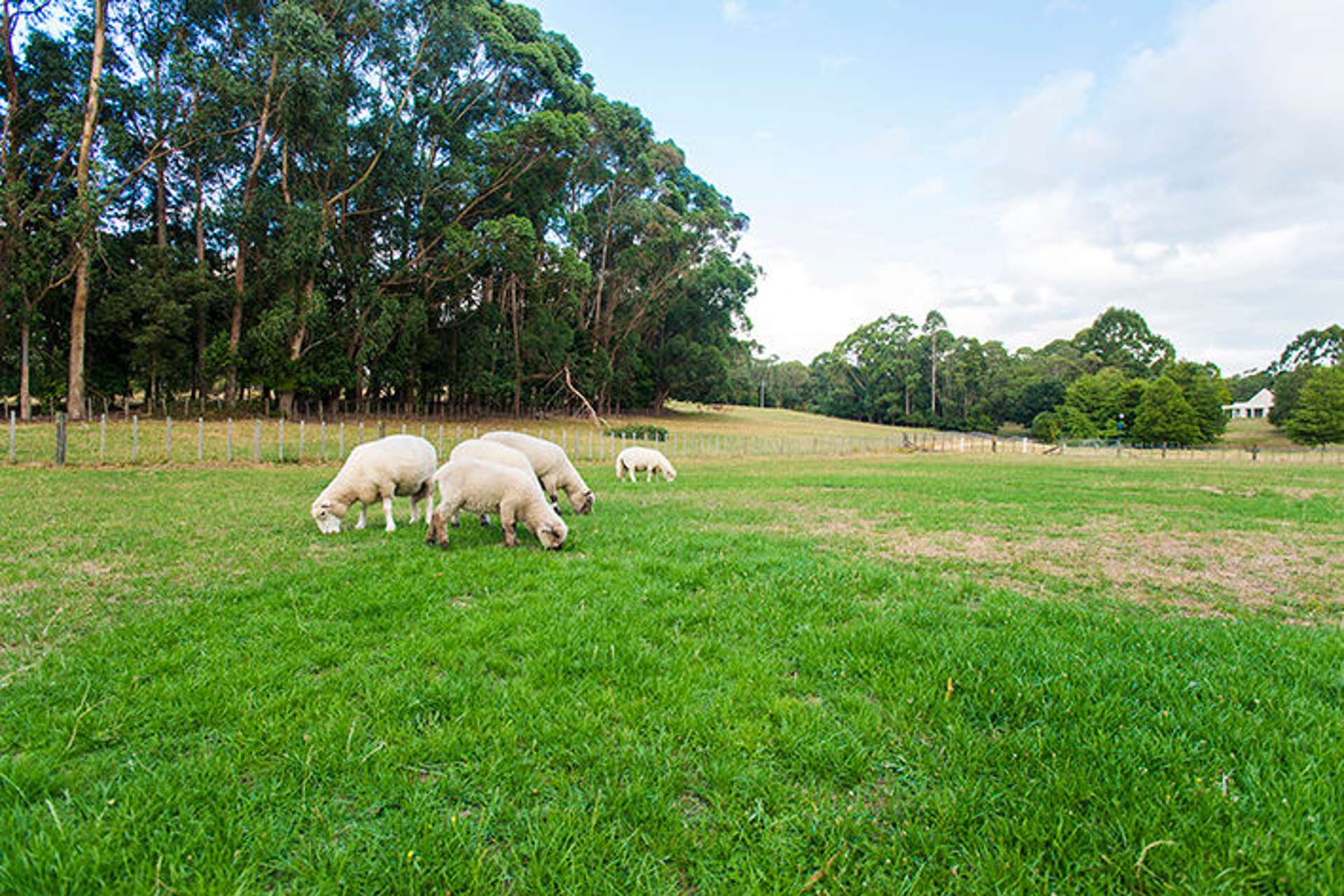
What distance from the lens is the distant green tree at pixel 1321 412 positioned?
61312 millimetres

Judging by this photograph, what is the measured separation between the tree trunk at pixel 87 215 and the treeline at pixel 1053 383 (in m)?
56.5

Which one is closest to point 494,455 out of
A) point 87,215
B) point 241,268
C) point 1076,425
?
point 87,215

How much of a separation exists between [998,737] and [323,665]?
391 cm

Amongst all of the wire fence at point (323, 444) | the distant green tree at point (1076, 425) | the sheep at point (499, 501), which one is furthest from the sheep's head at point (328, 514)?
the distant green tree at point (1076, 425)

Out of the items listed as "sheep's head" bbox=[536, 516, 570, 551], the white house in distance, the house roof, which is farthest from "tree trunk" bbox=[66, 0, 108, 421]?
the house roof

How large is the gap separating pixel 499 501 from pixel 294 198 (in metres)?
33.3

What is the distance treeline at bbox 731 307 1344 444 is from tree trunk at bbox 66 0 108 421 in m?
56.5

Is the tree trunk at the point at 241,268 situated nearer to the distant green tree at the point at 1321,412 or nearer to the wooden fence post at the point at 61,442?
the wooden fence post at the point at 61,442

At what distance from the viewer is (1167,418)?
218 feet

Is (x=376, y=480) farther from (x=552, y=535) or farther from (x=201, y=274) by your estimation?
(x=201, y=274)

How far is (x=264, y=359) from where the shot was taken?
31.5m

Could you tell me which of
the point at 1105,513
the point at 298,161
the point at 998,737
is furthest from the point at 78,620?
the point at 298,161

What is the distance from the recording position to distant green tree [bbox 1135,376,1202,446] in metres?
65.4

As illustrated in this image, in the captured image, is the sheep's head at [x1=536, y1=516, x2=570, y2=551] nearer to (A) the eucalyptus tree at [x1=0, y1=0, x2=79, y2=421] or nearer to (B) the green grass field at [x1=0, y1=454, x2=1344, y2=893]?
(B) the green grass field at [x1=0, y1=454, x2=1344, y2=893]
